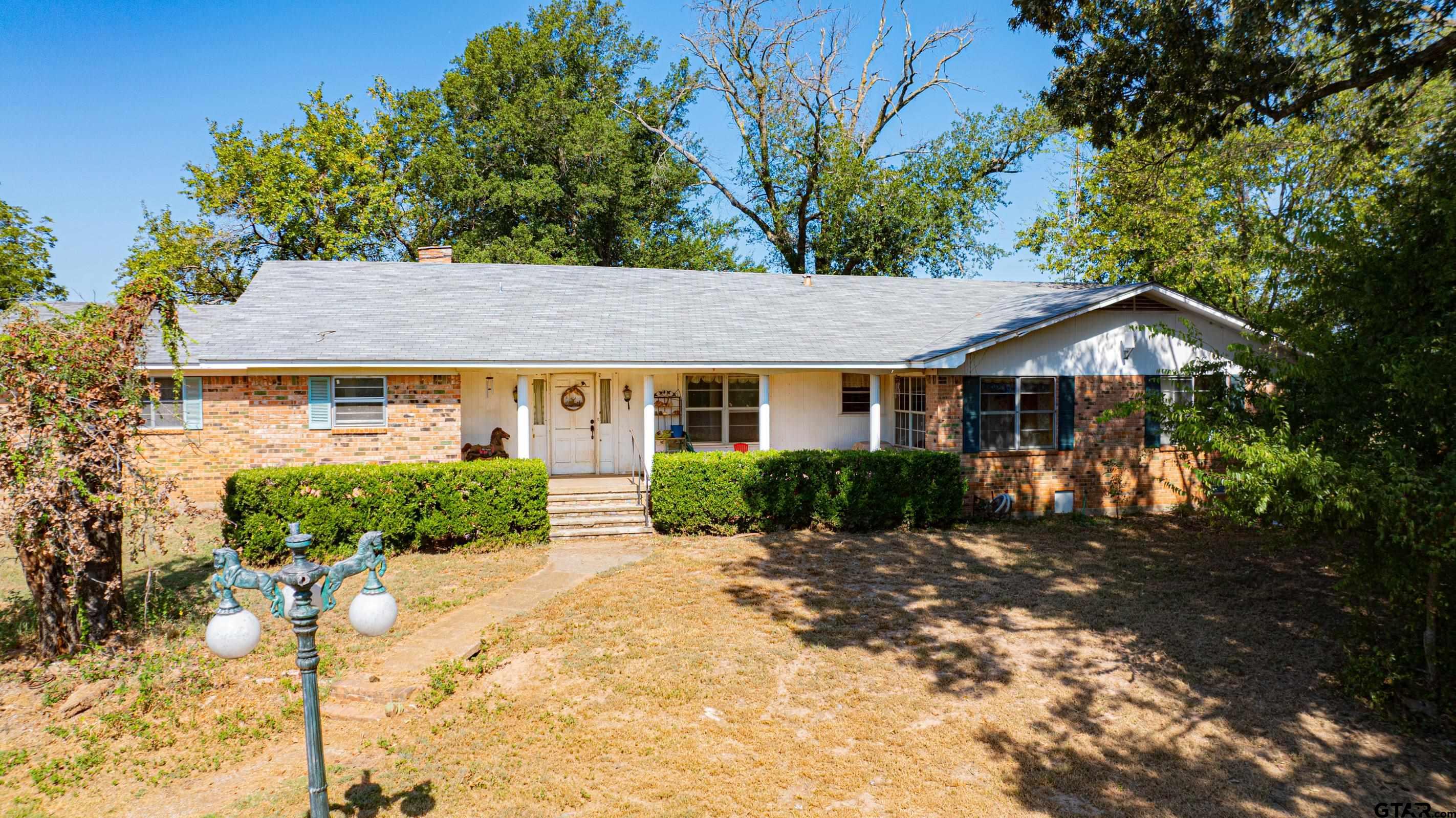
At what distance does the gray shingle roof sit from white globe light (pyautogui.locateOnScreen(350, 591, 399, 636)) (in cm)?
937

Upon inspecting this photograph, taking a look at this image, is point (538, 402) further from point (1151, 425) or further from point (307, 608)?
point (1151, 425)

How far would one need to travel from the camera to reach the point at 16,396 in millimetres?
6812

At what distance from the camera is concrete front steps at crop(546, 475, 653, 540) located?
499 inches

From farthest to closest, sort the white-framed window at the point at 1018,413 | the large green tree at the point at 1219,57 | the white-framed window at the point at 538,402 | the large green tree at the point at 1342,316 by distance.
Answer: the white-framed window at the point at 538,402, the white-framed window at the point at 1018,413, the large green tree at the point at 1219,57, the large green tree at the point at 1342,316

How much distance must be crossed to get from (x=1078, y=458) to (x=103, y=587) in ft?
49.4

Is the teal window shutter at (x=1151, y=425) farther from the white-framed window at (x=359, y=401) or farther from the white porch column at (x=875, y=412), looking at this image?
the white-framed window at (x=359, y=401)

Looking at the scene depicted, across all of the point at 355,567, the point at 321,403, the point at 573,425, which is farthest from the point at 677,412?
the point at 355,567

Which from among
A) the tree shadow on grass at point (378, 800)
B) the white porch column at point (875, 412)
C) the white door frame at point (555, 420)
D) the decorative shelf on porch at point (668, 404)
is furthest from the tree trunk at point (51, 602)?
the white porch column at point (875, 412)

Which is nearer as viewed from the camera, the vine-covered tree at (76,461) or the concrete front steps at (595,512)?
the vine-covered tree at (76,461)

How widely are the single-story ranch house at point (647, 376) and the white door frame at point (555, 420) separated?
4 cm

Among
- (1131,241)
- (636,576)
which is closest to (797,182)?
(1131,241)

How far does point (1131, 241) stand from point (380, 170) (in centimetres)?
2754

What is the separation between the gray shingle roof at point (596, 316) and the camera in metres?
13.2

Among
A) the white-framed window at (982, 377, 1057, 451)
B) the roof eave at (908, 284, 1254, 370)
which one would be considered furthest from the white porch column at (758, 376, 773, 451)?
the white-framed window at (982, 377, 1057, 451)
